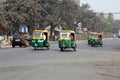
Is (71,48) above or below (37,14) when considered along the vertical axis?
below

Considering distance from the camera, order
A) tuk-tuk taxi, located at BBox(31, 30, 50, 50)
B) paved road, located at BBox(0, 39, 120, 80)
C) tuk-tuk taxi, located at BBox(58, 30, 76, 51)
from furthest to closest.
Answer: tuk-tuk taxi, located at BBox(31, 30, 50, 50), tuk-tuk taxi, located at BBox(58, 30, 76, 51), paved road, located at BBox(0, 39, 120, 80)

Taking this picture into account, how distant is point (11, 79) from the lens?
15469 millimetres

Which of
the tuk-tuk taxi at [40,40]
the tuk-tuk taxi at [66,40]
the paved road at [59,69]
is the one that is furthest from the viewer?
the tuk-tuk taxi at [40,40]

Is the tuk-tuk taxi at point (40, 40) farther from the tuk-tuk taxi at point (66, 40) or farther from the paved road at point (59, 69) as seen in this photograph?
the paved road at point (59, 69)

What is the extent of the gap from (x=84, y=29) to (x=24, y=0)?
73.8 metres

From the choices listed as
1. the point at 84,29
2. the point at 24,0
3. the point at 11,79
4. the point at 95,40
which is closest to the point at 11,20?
the point at 24,0

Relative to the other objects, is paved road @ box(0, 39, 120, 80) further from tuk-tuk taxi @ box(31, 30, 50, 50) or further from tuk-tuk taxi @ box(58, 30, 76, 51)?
tuk-tuk taxi @ box(31, 30, 50, 50)

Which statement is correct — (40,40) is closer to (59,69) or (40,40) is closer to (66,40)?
(66,40)

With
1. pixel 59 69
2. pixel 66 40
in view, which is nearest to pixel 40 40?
pixel 66 40

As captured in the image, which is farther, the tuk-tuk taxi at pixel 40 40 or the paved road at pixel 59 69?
the tuk-tuk taxi at pixel 40 40

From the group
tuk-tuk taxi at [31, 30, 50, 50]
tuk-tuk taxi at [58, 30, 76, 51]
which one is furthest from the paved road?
tuk-tuk taxi at [31, 30, 50, 50]

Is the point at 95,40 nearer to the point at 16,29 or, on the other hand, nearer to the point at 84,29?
the point at 16,29

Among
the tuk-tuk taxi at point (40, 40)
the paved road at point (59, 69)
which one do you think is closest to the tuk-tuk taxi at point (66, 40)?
the tuk-tuk taxi at point (40, 40)

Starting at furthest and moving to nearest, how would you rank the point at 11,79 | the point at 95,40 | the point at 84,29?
the point at 84,29
the point at 95,40
the point at 11,79
